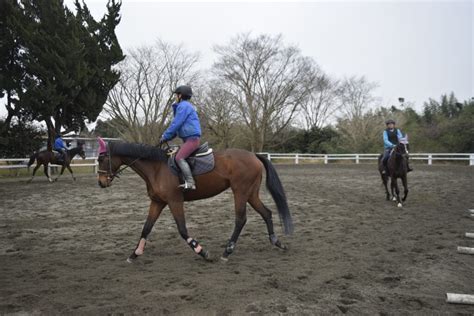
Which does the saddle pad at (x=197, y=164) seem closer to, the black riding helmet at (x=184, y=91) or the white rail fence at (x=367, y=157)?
the black riding helmet at (x=184, y=91)

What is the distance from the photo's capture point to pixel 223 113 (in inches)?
1502

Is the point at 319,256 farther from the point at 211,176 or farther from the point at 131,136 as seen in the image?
the point at 131,136

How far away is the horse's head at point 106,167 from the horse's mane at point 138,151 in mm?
100

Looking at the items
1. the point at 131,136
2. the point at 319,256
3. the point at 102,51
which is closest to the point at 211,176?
the point at 319,256

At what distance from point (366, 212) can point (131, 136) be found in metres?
30.2

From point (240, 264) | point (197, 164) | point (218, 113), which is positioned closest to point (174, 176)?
point (197, 164)

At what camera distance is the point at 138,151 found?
17.6 feet

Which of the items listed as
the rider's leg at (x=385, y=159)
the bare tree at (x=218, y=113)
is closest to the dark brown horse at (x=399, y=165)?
the rider's leg at (x=385, y=159)

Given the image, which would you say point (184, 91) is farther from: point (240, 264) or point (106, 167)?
point (240, 264)

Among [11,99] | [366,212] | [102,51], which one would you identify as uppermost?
[102,51]

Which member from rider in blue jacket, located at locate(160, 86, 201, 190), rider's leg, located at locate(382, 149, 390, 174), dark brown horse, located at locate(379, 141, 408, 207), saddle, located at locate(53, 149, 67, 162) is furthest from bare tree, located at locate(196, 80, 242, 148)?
rider in blue jacket, located at locate(160, 86, 201, 190)

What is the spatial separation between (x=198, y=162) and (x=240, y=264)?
1.59m

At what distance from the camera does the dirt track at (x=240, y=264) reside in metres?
3.54

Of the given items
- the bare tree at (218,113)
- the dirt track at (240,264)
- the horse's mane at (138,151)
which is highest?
the bare tree at (218,113)
